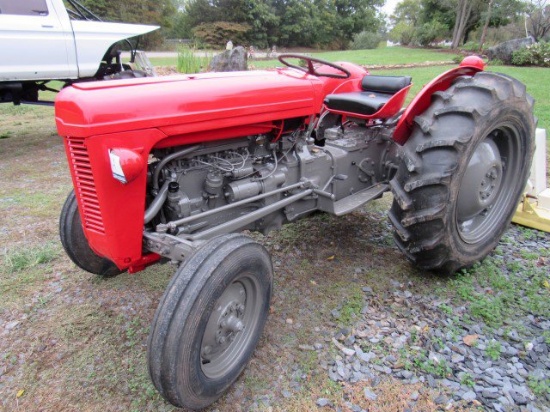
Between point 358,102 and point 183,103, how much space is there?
139 centimetres

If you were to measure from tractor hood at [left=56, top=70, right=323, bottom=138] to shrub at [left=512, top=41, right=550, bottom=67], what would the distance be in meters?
15.4

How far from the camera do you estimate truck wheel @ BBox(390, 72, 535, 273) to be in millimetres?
2393

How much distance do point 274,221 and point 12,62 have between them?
4376mm

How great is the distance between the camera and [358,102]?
285cm

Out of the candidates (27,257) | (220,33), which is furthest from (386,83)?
(220,33)

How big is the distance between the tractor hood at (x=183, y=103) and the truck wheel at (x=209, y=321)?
1.99 feet

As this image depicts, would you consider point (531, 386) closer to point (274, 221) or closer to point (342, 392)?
point (342, 392)

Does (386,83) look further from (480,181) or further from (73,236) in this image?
(73,236)

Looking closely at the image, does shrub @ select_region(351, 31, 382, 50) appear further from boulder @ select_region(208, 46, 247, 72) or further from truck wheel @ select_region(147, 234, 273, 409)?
truck wheel @ select_region(147, 234, 273, 409)

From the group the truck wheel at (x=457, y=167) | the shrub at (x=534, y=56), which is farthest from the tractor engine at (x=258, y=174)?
the shrub at (x=534, y=56)

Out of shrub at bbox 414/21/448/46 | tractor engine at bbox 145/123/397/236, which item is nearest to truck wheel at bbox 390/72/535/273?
tractor engine at bbox 145/123/397/236

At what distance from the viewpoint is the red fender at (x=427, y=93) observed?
260 centimetres

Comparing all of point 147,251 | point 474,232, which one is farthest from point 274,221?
point 474,232

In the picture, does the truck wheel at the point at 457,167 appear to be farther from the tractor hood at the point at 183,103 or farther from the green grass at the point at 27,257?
the green grass at the point at 27,257
